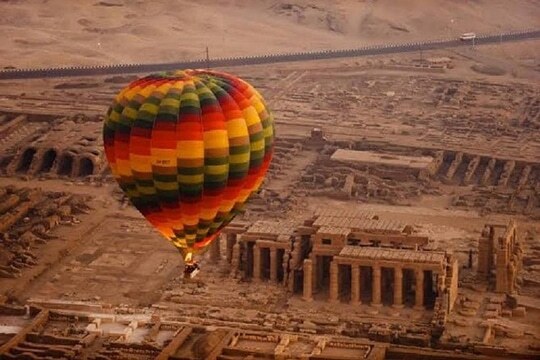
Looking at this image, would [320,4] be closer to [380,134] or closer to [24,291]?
[380,134]

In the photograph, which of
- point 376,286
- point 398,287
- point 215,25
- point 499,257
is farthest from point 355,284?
point 215,25

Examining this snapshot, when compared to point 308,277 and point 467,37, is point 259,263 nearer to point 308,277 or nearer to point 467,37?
point 308,277

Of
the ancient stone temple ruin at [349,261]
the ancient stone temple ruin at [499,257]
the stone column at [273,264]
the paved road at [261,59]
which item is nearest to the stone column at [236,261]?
the ancient stone temple ruin at [349,261]

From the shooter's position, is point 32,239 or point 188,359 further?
point 32,239

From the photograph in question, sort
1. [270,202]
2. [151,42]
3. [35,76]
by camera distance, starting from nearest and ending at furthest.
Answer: [270,202] → [35,76] → [151,42]

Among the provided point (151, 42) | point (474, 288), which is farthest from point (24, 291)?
point (151, 42)

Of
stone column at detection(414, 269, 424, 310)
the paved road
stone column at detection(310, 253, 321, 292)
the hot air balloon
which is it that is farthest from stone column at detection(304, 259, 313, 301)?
the paved road
